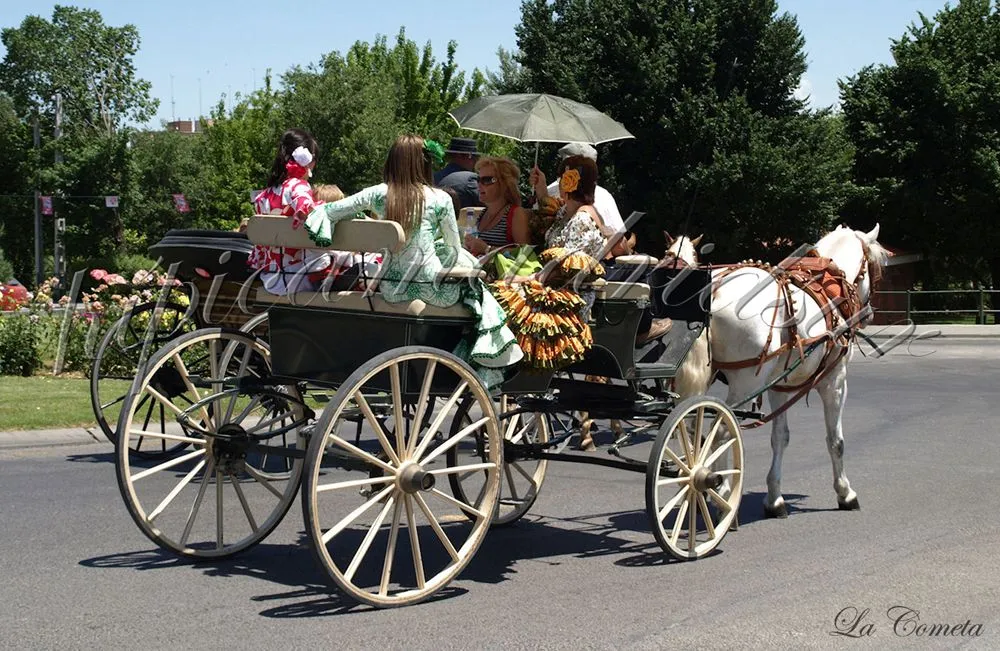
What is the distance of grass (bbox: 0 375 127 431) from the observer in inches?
492

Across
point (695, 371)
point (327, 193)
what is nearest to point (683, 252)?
point (695, 371)

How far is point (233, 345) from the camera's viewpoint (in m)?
7.38

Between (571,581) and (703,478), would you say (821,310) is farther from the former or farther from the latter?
(571,581)

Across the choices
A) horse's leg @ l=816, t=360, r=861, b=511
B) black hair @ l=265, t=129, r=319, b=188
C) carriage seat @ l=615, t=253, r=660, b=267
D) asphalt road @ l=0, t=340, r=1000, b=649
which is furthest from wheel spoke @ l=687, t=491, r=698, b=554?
black hair @ l=265, t=129, r=319, b=188

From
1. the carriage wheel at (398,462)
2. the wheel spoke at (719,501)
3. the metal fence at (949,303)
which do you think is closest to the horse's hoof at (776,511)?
the wheel spoke at (719,501)

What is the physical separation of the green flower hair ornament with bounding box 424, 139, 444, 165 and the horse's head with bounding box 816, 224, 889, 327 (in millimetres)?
4347

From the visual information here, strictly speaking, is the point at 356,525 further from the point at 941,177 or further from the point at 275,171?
the point at 941,177

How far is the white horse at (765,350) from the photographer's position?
8.36m

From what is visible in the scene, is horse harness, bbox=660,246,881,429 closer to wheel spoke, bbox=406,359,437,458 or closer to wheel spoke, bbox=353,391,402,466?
wheel spoke, bbox=406,359,437,458

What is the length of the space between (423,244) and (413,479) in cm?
125

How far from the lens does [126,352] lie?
10.6 meters

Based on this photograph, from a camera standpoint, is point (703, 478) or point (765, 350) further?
point (765, 350)

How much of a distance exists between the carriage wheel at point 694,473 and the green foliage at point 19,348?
39.0 feet

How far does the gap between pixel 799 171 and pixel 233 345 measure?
31140mm
